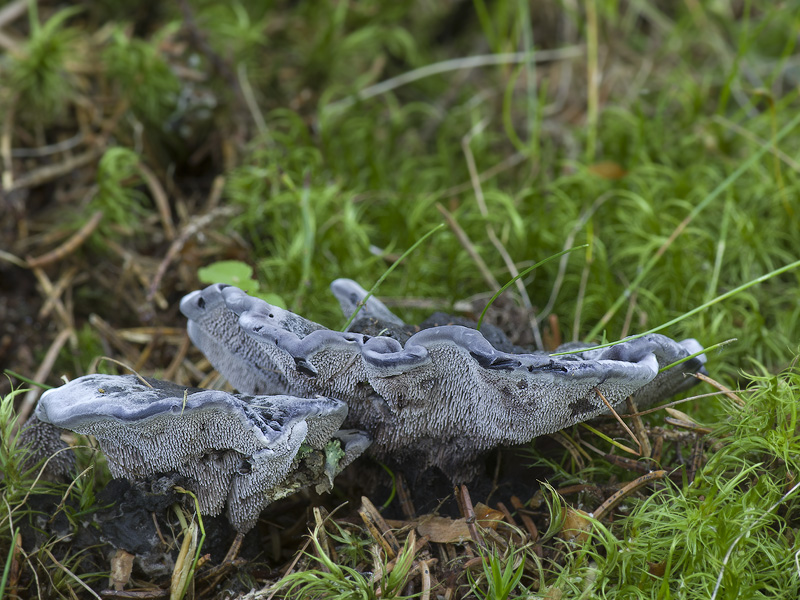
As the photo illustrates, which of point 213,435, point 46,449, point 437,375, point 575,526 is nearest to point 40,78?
point 46,449

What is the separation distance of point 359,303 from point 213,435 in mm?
704

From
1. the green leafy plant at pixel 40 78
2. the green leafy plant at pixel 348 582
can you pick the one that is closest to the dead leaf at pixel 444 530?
the green leafy plant at pixel 348 582

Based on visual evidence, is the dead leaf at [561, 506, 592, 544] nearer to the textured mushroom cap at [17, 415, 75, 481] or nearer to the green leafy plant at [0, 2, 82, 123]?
the textured mushroom cap at [17, 415, 75, 481]

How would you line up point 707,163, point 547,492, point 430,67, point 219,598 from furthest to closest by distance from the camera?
1. point 430,67
2. point 707,163
3. point 547,492
4. point 219,598

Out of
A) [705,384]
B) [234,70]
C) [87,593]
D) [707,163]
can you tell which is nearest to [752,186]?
[707,163]

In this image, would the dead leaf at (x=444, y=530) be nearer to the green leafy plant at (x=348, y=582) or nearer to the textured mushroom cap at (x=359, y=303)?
the green leafy plant at (x=348, y=582)

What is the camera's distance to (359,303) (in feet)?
7.57

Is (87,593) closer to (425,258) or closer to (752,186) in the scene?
(425,258)

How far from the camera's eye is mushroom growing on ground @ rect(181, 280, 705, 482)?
69.3 inches

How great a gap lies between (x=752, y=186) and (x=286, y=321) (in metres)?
2.80

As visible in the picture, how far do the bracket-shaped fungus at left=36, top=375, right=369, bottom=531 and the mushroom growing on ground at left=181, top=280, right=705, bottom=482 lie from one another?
0.12 m

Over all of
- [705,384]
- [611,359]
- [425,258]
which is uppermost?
[611,359]

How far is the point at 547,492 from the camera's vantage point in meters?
2.21

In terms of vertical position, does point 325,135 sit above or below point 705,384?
above
